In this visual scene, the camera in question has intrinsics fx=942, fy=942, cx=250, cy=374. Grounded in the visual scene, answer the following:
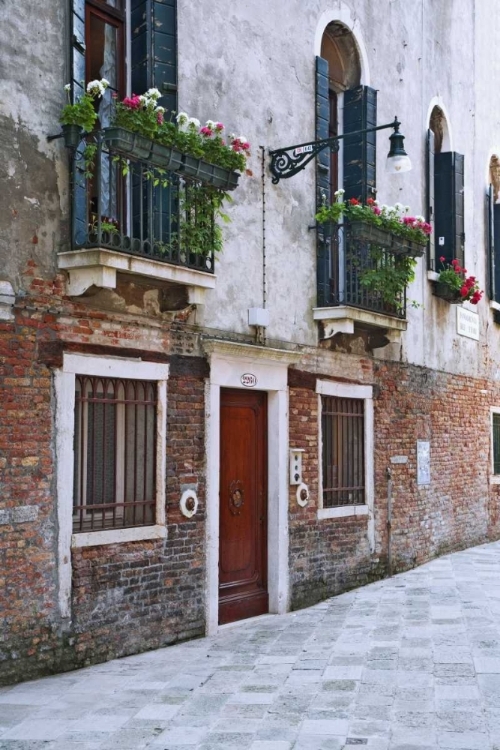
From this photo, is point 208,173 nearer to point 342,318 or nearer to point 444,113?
point 342,318

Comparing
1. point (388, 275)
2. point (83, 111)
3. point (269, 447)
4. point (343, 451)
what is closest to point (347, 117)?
point (388, 275)

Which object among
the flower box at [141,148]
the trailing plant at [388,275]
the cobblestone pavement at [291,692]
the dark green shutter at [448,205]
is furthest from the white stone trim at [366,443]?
the flower box at [141,148]

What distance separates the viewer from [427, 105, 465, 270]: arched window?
13.3 m

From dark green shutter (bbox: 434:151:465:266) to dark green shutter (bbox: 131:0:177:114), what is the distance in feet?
21.3

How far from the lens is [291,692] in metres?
6.33

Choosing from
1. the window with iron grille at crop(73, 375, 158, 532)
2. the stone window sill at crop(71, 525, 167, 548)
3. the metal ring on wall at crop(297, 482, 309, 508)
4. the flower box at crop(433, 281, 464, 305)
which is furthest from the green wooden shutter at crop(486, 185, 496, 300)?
the stone window sill at crop(71, 525, 167, 548)

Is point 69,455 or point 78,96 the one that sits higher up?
point 78,96

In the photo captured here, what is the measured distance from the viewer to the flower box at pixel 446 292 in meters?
13.0

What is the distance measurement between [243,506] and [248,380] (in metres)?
1.21

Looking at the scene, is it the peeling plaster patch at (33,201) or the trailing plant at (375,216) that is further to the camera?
the trailing plant at (375,216)

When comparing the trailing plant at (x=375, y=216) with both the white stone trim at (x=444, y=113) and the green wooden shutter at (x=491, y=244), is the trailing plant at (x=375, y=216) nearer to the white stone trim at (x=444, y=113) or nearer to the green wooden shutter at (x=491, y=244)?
the white stone trim at (x=444, y=113)

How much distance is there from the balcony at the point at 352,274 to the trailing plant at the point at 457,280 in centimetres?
256

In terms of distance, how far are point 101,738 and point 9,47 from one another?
453cm

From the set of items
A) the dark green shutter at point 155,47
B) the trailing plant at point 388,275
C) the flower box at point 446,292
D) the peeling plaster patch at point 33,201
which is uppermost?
the dark green shutter at point 155,47
